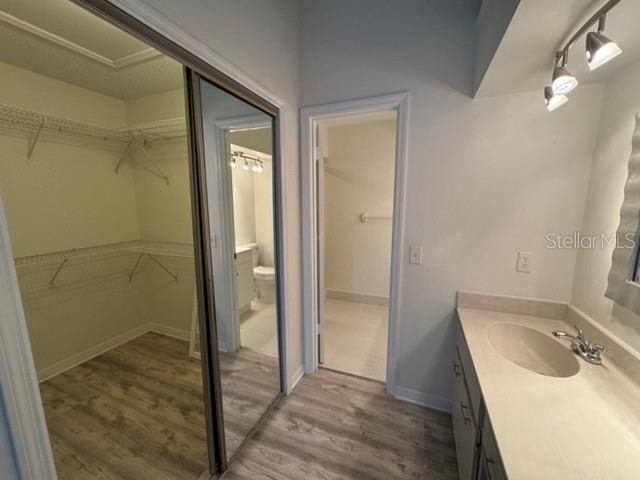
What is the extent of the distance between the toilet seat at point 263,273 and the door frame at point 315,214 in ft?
0.99

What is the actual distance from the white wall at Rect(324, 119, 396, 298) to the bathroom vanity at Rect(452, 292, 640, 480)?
7.26 feet

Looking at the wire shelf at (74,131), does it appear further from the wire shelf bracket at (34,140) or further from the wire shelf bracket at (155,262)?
the wire shelf bracket at (155,262)

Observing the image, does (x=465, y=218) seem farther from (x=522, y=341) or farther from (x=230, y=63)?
(x=230, y=63)

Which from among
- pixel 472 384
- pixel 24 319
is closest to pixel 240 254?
pixel 24 319

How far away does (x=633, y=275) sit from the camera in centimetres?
102

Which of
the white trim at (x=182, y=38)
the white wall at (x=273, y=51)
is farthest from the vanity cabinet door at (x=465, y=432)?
the white trim at (x=182, y=38)

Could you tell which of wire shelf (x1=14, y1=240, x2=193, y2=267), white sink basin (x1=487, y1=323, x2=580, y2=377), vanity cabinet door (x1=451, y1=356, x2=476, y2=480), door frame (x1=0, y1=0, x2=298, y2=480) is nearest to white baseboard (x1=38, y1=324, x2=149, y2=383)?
wire shelf (x1=14, y1=240, x2=193, y2=267)

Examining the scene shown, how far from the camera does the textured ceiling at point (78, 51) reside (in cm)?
137

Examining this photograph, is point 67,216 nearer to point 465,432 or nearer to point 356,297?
point 465,432

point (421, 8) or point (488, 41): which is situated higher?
point (421, 8)

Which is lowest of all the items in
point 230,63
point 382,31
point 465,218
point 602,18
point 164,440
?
point 164,440

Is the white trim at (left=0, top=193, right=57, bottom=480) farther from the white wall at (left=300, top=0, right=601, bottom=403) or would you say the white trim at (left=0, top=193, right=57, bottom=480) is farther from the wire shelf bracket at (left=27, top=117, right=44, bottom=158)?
the wire shelf bracket at (left=27, top=117, right=44, bottom=158)

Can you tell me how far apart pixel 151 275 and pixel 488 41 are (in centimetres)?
346

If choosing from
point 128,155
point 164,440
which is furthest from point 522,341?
point 128,155
